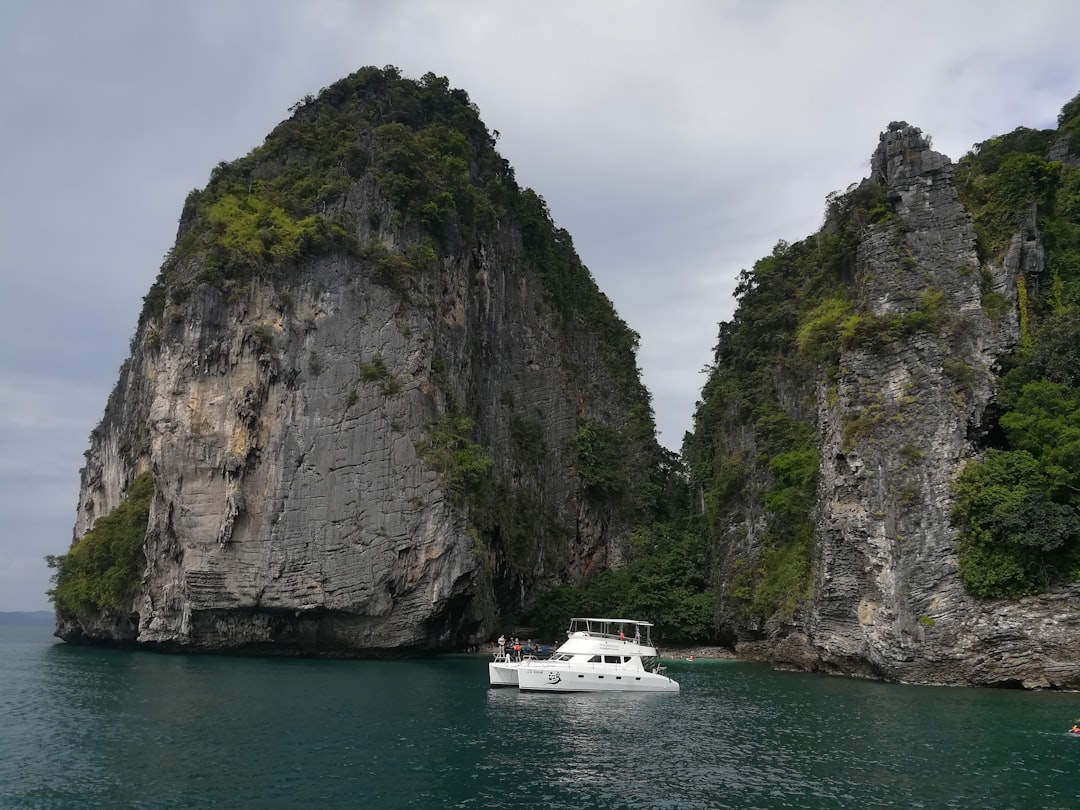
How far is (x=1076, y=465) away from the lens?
29375mm

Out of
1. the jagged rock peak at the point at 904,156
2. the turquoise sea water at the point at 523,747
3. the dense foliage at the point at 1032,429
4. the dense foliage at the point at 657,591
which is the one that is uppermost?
the jagged rock peak at the point at 904,156

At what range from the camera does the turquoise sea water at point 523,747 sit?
617 inches

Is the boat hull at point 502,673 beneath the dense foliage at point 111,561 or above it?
beneath

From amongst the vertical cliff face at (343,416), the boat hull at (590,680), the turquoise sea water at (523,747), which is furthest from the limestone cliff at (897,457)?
the vertical cliff face at (343,416)

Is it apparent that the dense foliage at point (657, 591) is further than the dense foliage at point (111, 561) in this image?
No

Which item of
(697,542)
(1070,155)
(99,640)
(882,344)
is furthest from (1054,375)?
(99,640)

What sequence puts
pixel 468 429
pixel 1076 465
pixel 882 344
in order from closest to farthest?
pixel 1076 465 < pixel 882 344 < pixel 468 429

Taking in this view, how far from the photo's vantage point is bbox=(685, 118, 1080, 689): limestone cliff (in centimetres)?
3045

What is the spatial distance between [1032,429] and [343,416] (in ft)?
117

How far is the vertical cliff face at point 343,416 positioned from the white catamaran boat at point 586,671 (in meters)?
12.7

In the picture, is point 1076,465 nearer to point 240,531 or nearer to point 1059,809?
point 1059,809

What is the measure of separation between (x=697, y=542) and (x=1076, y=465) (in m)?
31.2

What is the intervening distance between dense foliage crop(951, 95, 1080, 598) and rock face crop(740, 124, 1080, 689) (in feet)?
2.43

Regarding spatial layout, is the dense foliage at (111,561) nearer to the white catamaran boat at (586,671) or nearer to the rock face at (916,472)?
the white catamaran boat at (586,671)
